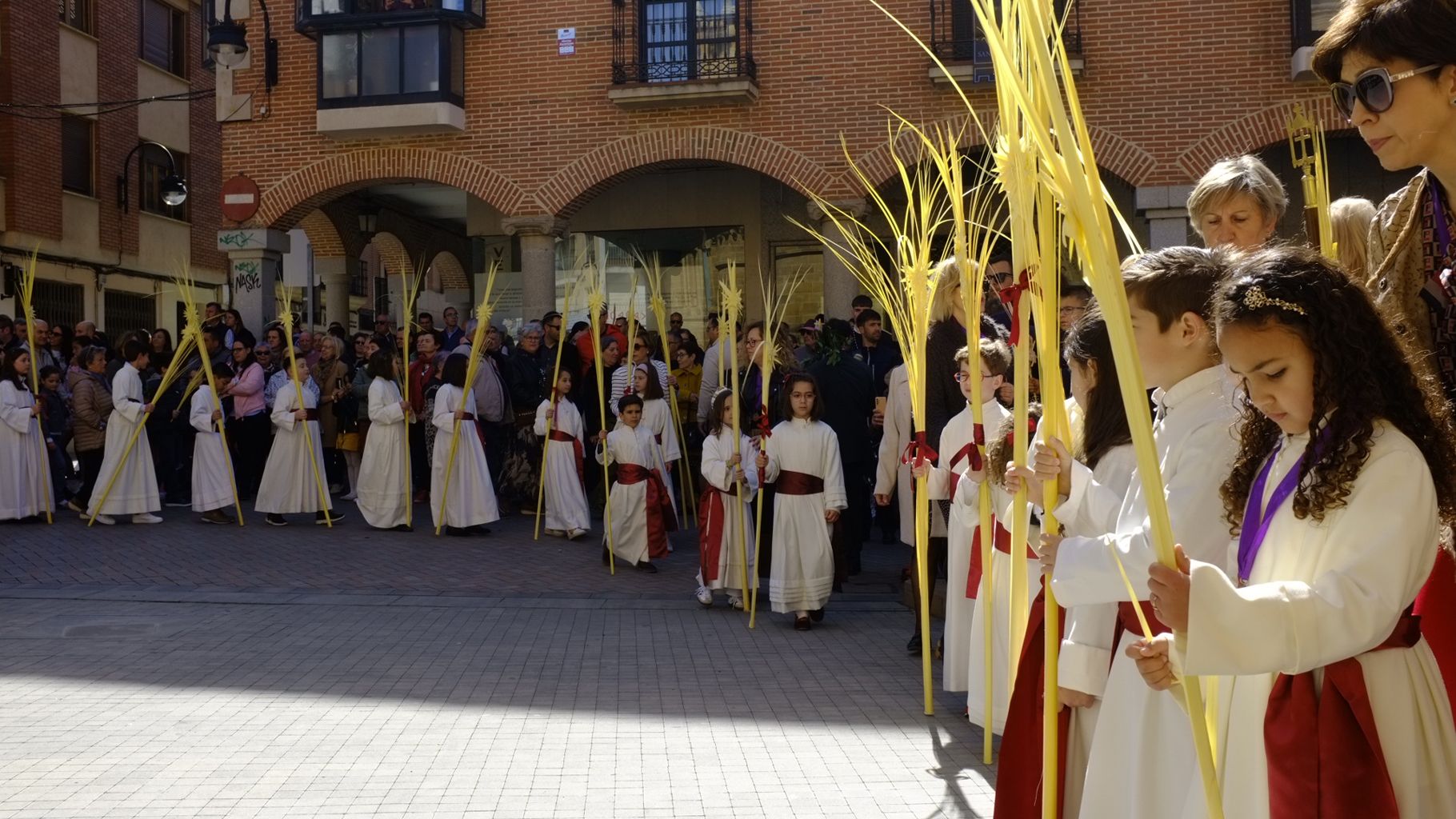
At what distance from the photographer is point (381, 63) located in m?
19.1

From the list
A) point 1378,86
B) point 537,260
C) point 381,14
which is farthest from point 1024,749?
point 381,14

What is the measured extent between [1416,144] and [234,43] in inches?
647

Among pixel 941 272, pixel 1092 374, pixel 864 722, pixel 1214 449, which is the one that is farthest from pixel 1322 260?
pixel 864 722

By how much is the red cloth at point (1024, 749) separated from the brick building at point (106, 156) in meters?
21.3

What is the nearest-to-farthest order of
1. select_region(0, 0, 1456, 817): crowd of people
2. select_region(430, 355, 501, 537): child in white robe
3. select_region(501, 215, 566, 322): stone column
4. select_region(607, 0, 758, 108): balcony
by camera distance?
select_region(0, 0, 1456, 817): crowd of people, select_region(430, 355, 501, 537): child in white robe, select_region(607, 0, 758, 108): balcony, select_region(501, 215, 566, 322): stone column

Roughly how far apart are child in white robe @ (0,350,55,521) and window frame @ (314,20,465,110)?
6109 millimetres

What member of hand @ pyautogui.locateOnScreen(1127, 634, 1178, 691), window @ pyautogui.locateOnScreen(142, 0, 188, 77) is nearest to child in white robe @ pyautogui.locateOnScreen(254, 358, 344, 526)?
hand @ pyautogui.locateOnScreen(1127, 634, 1178, 691)

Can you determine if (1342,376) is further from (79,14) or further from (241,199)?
(79,14)

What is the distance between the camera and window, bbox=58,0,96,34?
26000 millimetres

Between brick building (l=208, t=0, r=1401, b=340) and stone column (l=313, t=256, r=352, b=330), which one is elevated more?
brick building (l=208, t=0, r=1401, b=340)

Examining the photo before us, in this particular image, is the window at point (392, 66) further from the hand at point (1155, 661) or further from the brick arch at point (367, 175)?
the hand at point (1155, 661)

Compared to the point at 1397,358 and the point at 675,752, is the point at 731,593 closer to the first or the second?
the point at 675,752

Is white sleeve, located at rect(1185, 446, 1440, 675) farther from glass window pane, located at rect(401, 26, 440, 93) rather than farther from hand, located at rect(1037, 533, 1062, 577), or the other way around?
glass window pane, located at rect(401, 26, 440, 93)

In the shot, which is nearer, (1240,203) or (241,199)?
(1240,203)
